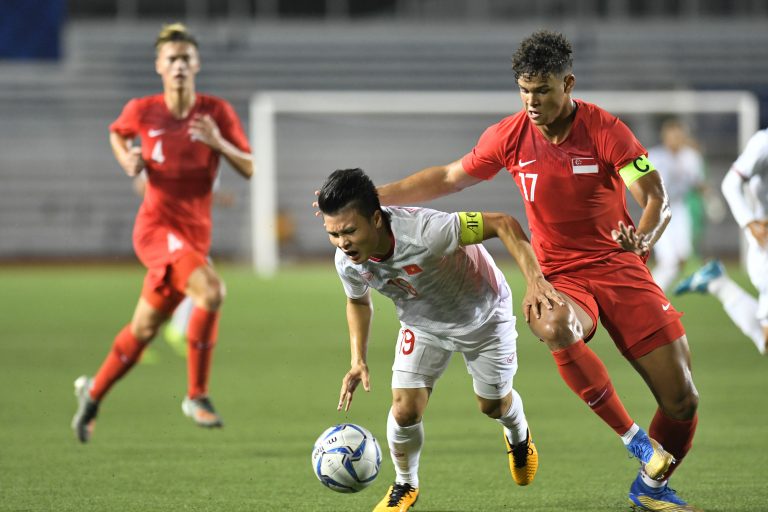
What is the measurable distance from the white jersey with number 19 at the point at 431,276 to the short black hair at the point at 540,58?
0.68 meters

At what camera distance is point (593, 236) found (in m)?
5.20

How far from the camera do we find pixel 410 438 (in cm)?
514

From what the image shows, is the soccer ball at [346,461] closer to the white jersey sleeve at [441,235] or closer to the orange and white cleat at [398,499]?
the orange and white cleat at [398,499]

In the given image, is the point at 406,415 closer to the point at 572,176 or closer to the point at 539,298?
the point at 539,298

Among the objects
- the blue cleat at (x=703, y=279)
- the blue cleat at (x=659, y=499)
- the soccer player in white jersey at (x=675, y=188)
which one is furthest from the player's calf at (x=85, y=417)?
the soccer player in white jersey at (x=675, y=188)

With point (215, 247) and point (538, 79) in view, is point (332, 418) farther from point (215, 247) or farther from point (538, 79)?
point (215, 247)

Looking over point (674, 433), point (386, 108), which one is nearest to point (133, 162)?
point (674, 433)

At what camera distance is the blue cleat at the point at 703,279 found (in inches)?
336

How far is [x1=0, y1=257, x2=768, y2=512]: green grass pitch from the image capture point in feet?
17.7

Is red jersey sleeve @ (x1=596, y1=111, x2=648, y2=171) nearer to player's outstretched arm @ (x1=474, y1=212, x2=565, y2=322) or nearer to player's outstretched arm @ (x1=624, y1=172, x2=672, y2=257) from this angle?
player's outstretched arm @ (x1=624, y1=172, x2=672, y2=257)

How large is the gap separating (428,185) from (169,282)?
2513 millimetres

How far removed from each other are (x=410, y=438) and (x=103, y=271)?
722 inches

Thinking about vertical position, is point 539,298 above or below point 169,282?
above

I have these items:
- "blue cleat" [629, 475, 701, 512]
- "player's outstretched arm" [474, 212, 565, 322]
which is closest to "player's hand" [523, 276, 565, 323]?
"player's outstretched arm" [474, 212, 565, 322]
